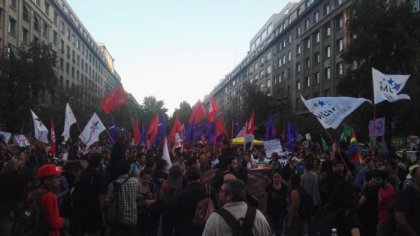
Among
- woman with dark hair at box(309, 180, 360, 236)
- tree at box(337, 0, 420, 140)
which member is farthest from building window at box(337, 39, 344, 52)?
woman with dark hair at box(309, 180, 360, 236)

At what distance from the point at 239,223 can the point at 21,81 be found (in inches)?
1193

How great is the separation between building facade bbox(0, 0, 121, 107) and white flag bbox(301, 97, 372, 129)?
92.7 ft

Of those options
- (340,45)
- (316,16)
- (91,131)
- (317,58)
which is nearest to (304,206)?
(91,131)

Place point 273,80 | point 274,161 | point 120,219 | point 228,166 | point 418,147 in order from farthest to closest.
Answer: point 273,80
point 418,147
point 274,161
point 228,166
point 120,219

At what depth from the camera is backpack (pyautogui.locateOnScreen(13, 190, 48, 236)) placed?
4676 millimetres

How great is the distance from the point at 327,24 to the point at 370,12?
2204 centimetres

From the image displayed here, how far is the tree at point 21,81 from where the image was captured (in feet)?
99.8

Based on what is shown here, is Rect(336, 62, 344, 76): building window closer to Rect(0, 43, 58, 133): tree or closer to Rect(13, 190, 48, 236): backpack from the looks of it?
Rect(0, 43, 58, 133): tree

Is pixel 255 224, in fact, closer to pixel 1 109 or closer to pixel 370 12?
pixel 1 109

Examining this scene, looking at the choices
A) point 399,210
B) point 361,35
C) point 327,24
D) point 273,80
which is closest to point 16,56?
point 361,35

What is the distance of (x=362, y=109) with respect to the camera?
31750 millimetres

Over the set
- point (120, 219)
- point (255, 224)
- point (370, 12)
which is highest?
point (370, 12)

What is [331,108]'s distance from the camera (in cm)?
1034

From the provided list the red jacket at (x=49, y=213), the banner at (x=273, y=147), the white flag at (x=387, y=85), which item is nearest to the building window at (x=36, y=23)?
the banner at (x=273, y=147)
